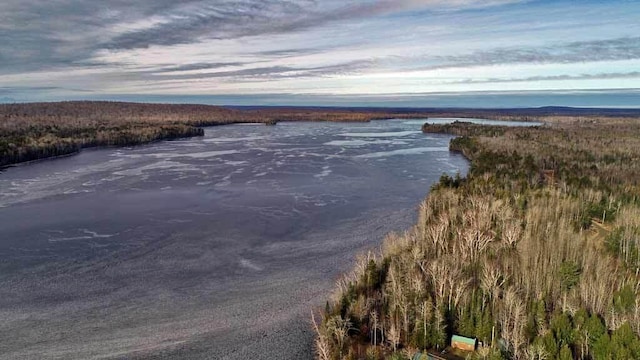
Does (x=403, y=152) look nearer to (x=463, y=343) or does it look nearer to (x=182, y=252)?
(x=182, y=252)

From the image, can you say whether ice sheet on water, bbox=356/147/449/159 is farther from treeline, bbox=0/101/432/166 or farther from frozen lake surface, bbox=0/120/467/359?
treeline, bbox=0/101/432/166

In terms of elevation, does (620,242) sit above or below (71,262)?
above

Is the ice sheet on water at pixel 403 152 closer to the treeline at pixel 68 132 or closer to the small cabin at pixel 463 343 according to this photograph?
the treeline at pixel 68 132

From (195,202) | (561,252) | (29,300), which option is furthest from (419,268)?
(195,202)

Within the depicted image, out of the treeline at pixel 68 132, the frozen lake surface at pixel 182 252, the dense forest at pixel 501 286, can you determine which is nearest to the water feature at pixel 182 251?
the frozen lake surface at pixel 182 252

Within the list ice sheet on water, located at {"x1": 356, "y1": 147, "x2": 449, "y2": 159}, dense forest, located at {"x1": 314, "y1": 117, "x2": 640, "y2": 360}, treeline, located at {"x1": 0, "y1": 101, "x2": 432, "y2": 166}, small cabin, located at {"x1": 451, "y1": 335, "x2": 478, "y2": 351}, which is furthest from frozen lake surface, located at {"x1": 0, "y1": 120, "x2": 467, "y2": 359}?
ice sheet on water, located at {"x1": 356, "y1": 147, "x2": 449, "y2": 159}

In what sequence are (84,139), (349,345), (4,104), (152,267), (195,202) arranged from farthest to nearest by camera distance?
(4,104) → (84,139) → (195,202) → (152,267) → (349,345)

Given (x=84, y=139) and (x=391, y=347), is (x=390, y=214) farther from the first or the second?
(x=84, y=139)
